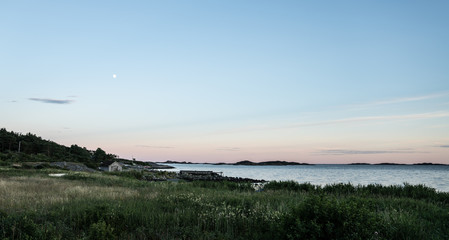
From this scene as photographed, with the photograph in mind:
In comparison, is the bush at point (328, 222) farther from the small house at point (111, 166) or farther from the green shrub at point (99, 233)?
the small house at point (111, 166)

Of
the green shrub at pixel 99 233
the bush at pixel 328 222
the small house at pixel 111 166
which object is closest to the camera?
the bush at pixel 328 222

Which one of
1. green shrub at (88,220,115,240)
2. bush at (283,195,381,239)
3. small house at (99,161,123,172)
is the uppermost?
bush at (283,195,381,239)

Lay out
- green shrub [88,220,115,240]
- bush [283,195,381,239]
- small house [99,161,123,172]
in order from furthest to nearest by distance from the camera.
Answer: small house [99,161,123,172]
green shrub [88,220,115,240]
bush [283,195,381,239]

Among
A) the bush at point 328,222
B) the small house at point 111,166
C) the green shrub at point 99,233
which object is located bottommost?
the small house at point 111,166

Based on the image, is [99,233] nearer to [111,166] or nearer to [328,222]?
[328,222]

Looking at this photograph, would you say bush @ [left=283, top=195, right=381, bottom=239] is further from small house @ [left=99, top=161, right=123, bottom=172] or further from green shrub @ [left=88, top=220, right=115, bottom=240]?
small house @ [left=99, top=161, right=123, bottom=172]

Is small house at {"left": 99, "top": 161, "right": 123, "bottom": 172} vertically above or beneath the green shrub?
beneath

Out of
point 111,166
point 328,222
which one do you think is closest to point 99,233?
point 328,222

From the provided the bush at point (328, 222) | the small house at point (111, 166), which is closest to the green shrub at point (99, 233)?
the bush at point (328, 222)

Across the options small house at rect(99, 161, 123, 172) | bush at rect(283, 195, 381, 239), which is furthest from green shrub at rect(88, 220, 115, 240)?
small house at rect(99, 161, 123, 172)

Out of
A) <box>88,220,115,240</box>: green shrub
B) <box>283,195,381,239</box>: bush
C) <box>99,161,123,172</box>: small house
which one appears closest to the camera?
<box>283,195,381,239</box>: bush

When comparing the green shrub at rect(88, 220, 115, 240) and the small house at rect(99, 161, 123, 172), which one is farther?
the small house at rect(99, 161, 123, 172)

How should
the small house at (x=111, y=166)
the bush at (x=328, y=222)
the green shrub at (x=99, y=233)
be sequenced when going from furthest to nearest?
the small house at (x=111, y=166) < the green shrub at (x=99, y=233) < the bush at (x=328, y=222)

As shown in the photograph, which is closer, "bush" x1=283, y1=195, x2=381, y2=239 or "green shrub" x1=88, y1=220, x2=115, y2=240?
"bush" x1=283, y1=195, x2=381, y2=239
